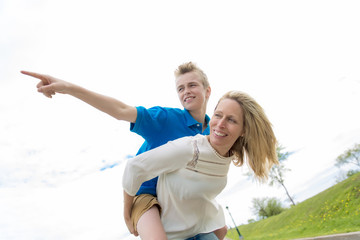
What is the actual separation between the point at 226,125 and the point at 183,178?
2.00 ft

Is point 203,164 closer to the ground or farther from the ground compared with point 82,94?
closer to the ground

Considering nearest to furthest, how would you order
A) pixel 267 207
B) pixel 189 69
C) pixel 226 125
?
pixel 226 125
pixel 189 69
pixel 267 207

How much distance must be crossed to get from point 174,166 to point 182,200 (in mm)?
308

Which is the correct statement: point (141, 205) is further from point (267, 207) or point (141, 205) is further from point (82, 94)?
point (267, 207)

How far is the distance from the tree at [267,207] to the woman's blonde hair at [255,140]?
113 ft

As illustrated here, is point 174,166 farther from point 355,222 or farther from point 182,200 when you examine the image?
point 355,222

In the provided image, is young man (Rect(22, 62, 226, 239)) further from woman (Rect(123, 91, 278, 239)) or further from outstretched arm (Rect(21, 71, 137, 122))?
woman (Rect(123, 91, 278, 239))

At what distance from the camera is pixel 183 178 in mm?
2348

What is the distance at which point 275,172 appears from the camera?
3344 cm

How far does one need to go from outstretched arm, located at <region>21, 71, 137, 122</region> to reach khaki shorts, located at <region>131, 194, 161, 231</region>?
743 millimetres

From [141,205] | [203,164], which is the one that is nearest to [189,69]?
[203,164]

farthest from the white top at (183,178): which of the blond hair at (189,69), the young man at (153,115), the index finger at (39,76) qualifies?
the blond hair at (189,69)

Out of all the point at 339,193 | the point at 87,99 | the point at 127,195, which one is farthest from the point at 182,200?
the point at 339,193

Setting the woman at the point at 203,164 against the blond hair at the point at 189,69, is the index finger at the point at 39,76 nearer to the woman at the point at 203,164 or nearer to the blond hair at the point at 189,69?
the woman at the point at 203,164
